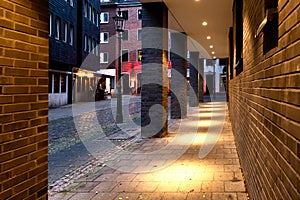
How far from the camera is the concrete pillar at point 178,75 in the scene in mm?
14266

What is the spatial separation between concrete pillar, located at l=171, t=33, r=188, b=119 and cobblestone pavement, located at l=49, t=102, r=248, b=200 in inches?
234

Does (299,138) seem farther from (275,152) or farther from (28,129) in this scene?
(28,129)

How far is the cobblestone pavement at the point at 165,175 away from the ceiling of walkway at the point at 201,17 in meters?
4.08

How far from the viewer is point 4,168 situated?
92.7 inches

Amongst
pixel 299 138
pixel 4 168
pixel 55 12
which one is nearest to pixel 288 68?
pixel 299 138

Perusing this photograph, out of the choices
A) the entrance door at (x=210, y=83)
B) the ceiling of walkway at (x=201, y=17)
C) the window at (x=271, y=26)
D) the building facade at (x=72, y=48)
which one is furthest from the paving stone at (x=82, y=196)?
the entrance door at (x=210, y=83)

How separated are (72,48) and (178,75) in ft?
42.8

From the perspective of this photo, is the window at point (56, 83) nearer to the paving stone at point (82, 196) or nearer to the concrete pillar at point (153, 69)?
the concrete pillar at point (153, 69)

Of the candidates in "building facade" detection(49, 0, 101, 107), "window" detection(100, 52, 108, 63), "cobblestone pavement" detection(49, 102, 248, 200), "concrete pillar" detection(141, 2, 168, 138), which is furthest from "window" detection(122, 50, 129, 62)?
"cobblestone pavement" detection(49, 102, 248, 200)

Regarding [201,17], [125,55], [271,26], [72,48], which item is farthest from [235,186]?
[125,55]

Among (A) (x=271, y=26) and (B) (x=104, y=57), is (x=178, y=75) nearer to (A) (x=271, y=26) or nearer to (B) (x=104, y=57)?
(A) (x=271, y=26)

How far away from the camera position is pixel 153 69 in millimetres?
9469

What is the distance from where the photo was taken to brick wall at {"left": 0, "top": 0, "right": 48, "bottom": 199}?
2377 millimetres

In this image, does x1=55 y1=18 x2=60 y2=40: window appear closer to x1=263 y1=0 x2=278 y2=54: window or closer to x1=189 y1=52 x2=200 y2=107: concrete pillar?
x1=189 y1=52 x2=200 y2=107: concrete pillar
